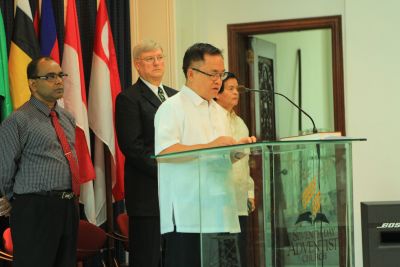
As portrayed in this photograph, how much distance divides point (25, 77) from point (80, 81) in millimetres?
532

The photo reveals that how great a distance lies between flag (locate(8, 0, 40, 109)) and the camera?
3986 millimetres

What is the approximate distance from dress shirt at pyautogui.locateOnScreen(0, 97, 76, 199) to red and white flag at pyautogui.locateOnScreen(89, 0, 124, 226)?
1093 mm

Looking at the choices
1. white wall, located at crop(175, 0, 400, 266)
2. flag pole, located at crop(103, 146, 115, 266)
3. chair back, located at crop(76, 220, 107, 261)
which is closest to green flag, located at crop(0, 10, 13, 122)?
chair back, located at crop(76, 220, 107, 261)

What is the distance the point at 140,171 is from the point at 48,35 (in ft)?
3.74

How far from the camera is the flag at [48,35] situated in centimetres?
435

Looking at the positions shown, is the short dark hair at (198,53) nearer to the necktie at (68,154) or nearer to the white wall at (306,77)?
the necktie at (68,154)

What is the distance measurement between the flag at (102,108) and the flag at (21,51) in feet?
2.01

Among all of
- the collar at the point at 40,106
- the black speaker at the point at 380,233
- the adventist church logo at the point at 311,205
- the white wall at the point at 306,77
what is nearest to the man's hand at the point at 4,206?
the collar at the point at 40,106

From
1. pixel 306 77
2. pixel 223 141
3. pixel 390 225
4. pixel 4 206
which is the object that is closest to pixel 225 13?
pixel 306 77

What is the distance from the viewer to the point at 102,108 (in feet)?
15.4

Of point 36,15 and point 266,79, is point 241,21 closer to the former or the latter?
point 266,79

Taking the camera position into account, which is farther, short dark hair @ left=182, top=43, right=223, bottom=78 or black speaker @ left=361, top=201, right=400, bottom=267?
black speaker @ left=361, top=201, right=400, bottom=267

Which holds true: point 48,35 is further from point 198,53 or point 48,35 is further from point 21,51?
point 198,53

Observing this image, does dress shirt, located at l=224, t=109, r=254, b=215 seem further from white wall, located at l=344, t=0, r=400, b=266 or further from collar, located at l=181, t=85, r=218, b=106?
white wall, located at l=344, t=0, r=400, b=266
